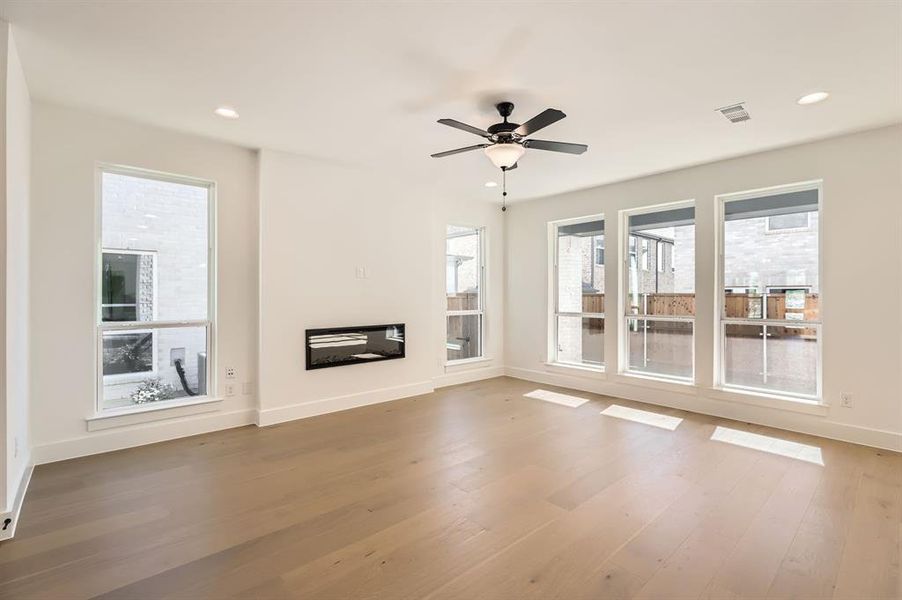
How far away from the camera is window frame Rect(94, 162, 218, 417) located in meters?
3.57

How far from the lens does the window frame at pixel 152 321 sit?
3574 millimetres

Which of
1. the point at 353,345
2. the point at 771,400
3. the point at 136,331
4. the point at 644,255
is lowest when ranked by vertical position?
the point at 771,400

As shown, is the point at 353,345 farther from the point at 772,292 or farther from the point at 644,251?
the point at 772,292

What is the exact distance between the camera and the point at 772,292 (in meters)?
4.44


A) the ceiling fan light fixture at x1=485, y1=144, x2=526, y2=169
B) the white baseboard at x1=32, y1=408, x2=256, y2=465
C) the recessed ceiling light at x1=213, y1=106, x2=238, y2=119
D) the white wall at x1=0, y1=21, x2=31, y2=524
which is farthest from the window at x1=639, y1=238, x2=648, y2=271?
the white wall at x1=0, y1=21, x2=31, y2=524

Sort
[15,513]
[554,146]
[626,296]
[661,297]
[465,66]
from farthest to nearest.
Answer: [626,296]
[661,297]
[554,146]
[465,66]
[15,513]

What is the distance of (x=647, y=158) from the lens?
4.53 m

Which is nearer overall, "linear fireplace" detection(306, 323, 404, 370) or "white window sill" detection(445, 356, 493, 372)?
"linear fireplace" detection(306, 323, 404, 370)

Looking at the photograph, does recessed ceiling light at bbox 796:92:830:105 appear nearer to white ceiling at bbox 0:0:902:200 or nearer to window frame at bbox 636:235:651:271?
white ceiling at bbox 0:0:902:200

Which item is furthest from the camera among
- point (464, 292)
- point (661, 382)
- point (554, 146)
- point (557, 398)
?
point (464, 292)

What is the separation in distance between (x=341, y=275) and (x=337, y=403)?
144cm

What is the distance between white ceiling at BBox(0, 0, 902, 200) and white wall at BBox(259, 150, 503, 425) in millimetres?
789

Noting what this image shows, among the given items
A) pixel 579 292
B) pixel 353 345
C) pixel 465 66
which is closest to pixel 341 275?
pixel 353 345

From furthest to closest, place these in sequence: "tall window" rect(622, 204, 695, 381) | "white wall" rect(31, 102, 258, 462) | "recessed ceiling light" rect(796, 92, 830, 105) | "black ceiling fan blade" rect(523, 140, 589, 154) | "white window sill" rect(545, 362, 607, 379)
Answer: "white window sill" rect(545, 362, 607, 379) < "tall window" rect(622, 204, 695, 381) < "white wall" rect(31, 102, 258, 462) < "black ceiling fan blade" rect(523, 140, 589, 154) < "recessed ceiling light" rect(796, 92, 830, 105)
